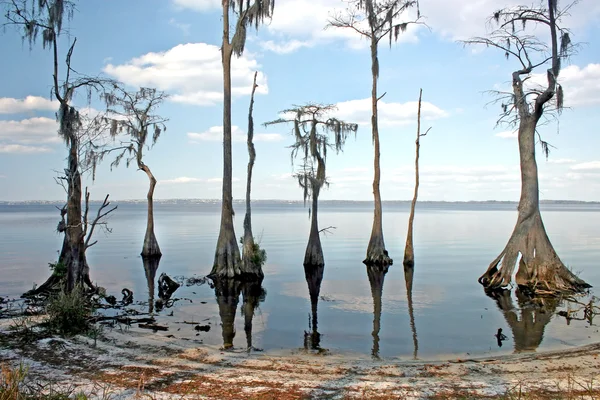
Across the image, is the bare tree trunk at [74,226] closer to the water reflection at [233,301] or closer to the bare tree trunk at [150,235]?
the water reflection at [233,301]

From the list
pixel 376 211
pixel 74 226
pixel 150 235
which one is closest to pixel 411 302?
pixel 376 211

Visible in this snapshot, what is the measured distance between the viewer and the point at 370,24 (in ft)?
83.4

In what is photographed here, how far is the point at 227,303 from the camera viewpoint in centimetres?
1582

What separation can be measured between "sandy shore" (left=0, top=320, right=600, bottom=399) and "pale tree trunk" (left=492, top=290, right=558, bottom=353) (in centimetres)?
124

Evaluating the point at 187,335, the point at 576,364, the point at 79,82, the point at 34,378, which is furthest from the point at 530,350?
the point at 79,82

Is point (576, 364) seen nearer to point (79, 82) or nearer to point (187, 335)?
point (187, 335)

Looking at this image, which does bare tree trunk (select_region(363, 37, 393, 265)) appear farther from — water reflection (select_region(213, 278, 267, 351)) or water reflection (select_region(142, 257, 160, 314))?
water reflection (select_region(142, 257, 160, 314))

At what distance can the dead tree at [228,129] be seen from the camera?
19.6m

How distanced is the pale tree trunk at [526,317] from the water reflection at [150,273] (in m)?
9.86

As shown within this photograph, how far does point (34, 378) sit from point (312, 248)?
17.5 m

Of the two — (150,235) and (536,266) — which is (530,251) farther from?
(150,235)

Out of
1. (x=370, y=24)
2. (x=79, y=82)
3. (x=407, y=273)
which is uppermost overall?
(x=370, y=24)

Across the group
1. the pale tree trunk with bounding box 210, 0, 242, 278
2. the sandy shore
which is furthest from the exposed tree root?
the pale tree trunk with bounding box 210, 0, 242, 278

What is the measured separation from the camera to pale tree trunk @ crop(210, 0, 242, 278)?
19.5 metres
